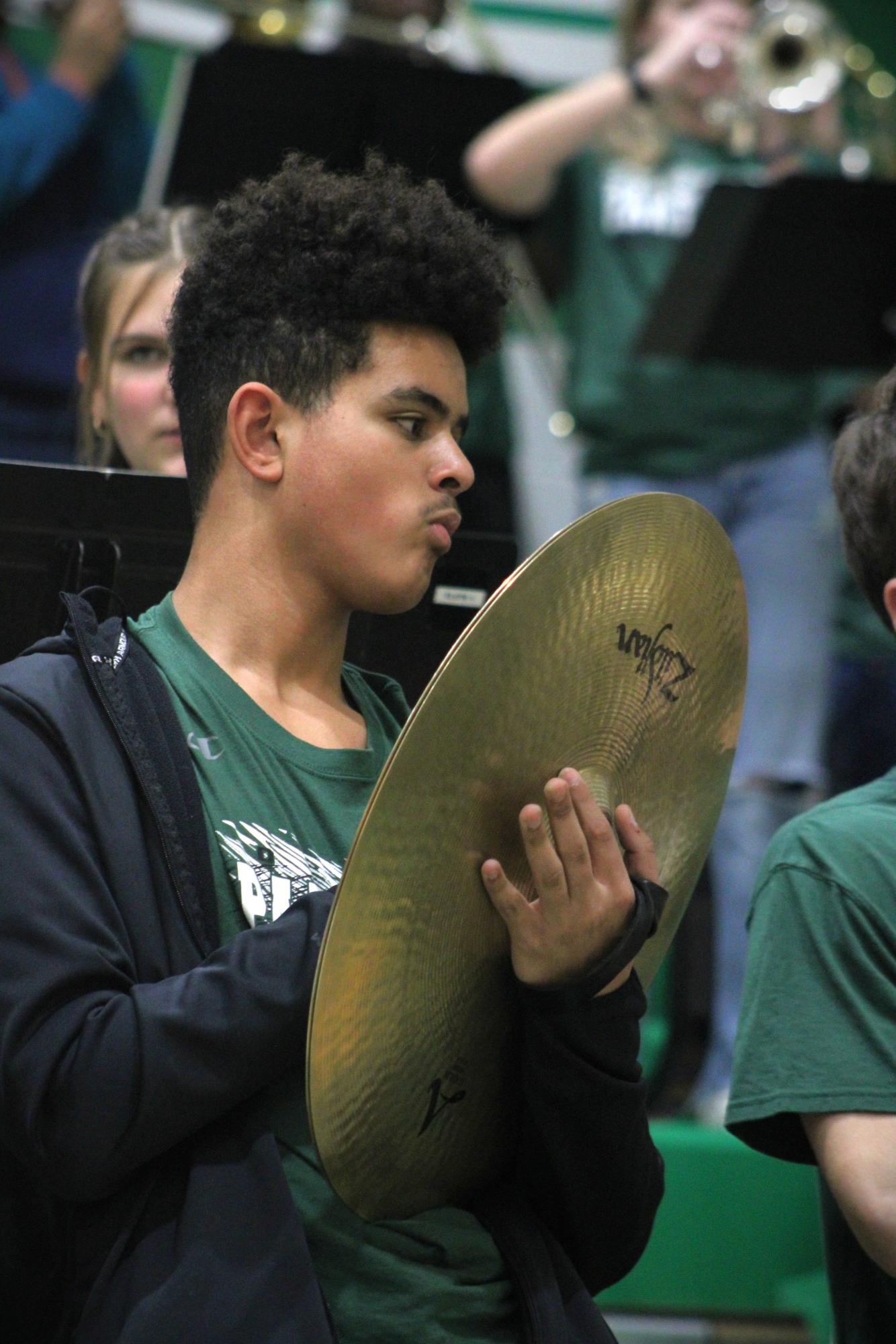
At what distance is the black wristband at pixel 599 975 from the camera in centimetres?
117

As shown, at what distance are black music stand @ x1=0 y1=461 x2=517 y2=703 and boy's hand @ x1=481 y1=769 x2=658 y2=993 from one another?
16.6 inches

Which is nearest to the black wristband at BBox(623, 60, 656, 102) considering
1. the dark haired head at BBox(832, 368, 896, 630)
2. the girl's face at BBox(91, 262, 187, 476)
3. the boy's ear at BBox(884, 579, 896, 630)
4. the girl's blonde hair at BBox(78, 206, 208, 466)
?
the girl's blonde hair at BBox(78, 206, 208, 466)

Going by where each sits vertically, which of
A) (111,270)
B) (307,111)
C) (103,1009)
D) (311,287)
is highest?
(307,111)

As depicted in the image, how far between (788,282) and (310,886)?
2190mm

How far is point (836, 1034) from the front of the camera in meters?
1.38

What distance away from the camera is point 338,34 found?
3.63 m

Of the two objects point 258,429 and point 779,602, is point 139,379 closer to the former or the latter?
point 258,429

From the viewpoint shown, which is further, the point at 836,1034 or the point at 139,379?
the point at 139,379

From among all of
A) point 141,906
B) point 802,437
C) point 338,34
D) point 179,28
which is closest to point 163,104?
point 179,28

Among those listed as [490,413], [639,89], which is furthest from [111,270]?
[639,89]

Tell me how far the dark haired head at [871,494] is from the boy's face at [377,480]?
54 centimetres

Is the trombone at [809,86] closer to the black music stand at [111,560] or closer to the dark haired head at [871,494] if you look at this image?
the dark haired head at [871,494]

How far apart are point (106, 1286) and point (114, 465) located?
1.15 meters

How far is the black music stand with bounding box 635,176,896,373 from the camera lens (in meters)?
2.99
